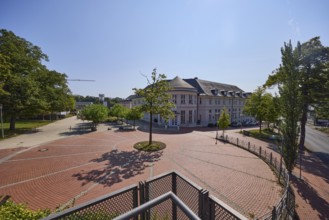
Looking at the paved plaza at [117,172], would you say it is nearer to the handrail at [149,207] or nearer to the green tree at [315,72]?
the handrail at [149,207]

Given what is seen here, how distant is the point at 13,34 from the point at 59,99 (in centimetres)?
1261

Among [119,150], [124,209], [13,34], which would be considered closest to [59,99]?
[13,34]

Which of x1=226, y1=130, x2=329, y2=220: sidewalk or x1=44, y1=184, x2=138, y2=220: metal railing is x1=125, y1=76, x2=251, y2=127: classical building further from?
x1=44, y1=184, x2=138, y2=220: metal railing

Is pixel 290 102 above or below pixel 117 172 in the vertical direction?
above

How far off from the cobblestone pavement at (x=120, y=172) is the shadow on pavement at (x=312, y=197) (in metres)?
1.30

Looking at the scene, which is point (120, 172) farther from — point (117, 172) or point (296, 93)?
point (296, 93)

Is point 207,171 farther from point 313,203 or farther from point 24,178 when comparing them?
point 24,178

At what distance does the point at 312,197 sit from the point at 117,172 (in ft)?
41.5

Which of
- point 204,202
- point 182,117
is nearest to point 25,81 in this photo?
point 182,117

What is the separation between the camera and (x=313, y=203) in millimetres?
8516

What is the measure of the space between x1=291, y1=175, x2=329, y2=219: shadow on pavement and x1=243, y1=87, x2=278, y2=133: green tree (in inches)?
703

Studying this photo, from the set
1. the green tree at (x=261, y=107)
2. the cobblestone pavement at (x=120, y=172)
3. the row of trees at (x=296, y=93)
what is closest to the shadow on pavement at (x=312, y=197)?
the cobblestone pavement at (x=120, y=172)

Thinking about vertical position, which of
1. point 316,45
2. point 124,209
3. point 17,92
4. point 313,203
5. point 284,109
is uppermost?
point 316,45

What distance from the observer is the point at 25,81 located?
911 inches
